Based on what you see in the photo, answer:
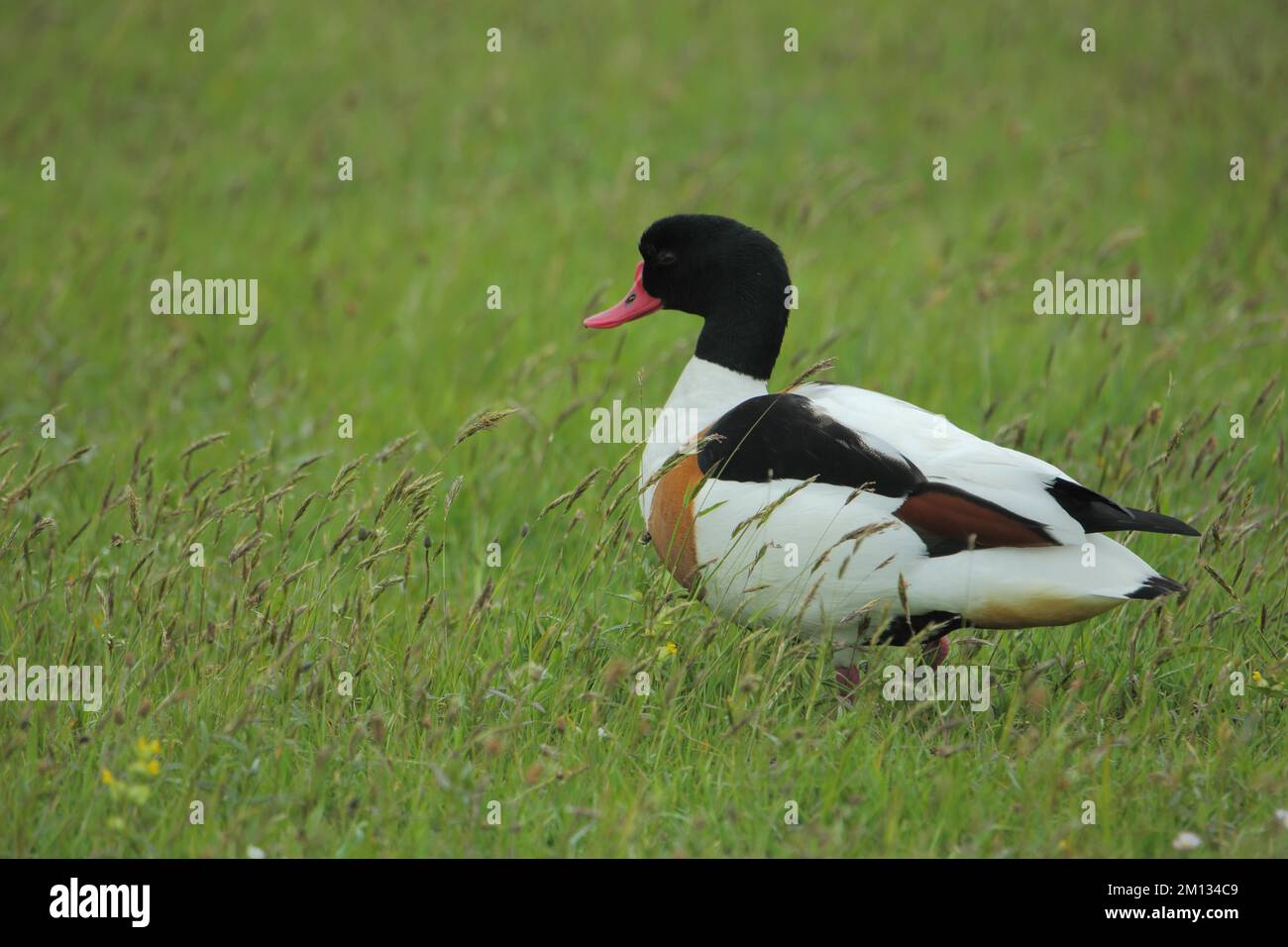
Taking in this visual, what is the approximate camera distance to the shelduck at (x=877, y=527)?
3.60 m

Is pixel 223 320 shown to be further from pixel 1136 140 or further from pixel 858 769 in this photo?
pixel 1136 140

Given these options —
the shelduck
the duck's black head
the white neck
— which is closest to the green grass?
the shelduck

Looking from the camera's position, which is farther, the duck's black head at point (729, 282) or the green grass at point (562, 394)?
the duck's black head at point (729, 282)

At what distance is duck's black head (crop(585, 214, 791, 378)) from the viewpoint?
14.5ft

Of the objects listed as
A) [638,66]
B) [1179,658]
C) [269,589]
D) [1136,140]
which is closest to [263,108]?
Answer: [638,66]

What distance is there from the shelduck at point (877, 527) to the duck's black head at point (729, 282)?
0.33m

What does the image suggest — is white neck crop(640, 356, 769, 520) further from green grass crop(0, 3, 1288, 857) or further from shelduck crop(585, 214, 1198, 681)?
green grass crop(0, 3, 1288, 857)

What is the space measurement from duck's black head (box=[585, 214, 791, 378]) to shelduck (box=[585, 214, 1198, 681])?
33 cm

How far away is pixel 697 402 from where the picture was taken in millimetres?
4387

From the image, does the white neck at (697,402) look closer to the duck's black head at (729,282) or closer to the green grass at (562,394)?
the duck's black head at (729,282)

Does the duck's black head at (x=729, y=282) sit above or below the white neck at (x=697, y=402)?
above

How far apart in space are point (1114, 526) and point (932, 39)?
8.40 m

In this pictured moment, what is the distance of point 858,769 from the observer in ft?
11.0

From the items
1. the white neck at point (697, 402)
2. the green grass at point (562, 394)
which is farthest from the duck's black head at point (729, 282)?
the green grass at point (562, 394)
